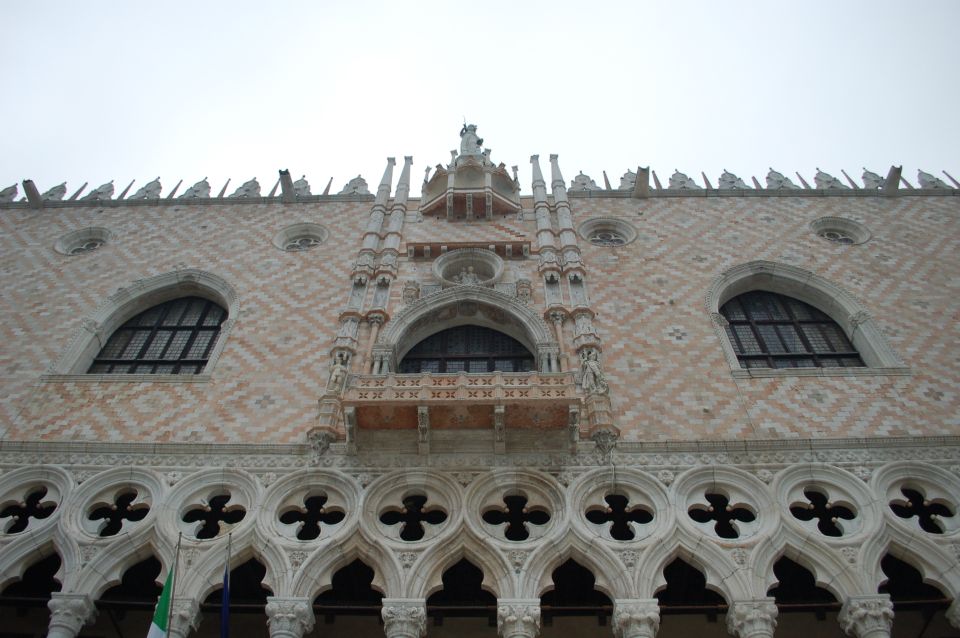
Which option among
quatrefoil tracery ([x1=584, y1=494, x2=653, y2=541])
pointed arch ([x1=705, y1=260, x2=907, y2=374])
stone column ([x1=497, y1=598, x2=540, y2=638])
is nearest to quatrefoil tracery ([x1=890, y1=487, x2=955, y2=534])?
pointed arch ([x1=705, y1=260, x2=907, y2=374])

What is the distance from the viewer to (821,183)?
67.5 ft

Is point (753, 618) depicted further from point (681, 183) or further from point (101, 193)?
point (101, 193)

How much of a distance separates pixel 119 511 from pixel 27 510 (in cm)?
154

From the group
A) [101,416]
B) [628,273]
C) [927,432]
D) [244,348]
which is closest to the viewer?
[927,432]

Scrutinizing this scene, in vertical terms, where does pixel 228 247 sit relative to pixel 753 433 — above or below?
above

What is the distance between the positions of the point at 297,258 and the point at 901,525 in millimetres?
13202

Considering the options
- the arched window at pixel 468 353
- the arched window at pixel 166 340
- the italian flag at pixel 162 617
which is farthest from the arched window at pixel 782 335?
the arched window at pixel 166 340

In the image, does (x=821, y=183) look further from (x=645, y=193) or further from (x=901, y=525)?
(x=901, y=525)

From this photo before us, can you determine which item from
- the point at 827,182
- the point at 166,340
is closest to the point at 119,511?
the point at 166,340

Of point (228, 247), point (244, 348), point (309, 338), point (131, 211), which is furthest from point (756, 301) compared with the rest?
point (131, 211)

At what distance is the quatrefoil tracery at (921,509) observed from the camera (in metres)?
11.3

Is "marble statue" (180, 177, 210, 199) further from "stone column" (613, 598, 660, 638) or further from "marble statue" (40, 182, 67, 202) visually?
"stone column" (613, 598, 660, 638)

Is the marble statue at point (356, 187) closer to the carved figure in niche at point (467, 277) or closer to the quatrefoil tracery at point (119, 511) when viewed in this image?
the carved figure in niche at point (467, 277)

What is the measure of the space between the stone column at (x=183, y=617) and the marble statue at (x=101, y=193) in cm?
1391
